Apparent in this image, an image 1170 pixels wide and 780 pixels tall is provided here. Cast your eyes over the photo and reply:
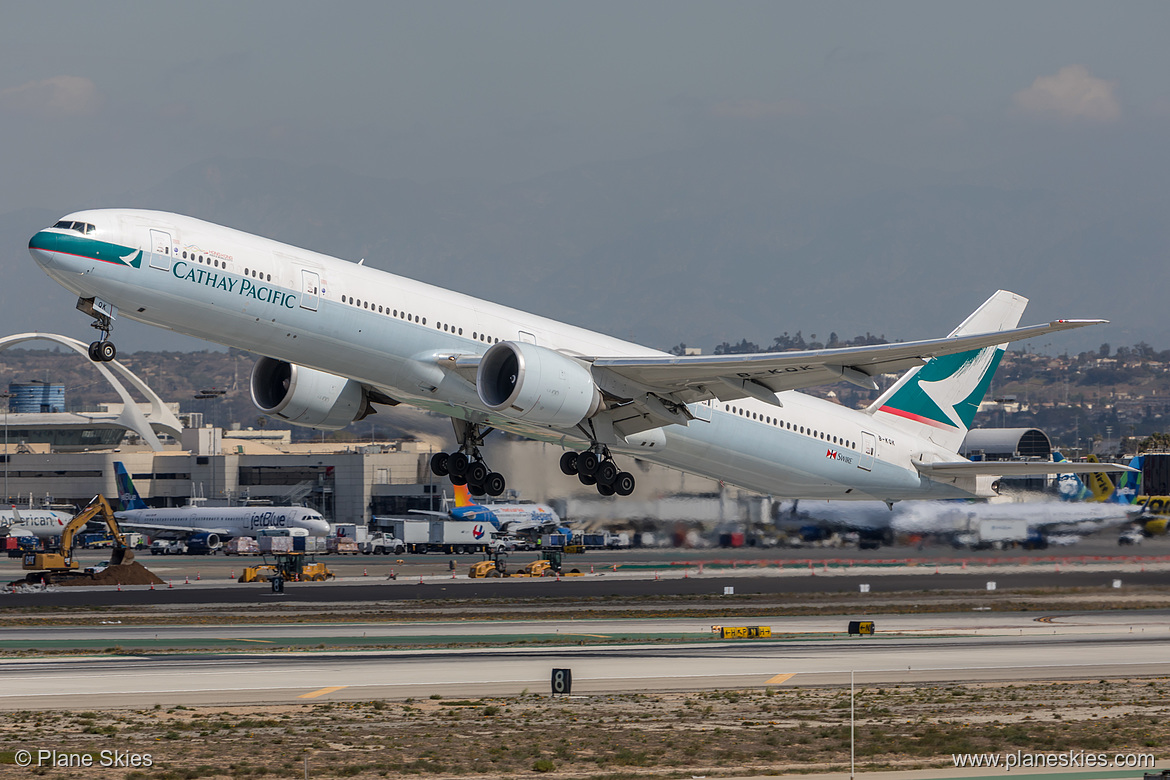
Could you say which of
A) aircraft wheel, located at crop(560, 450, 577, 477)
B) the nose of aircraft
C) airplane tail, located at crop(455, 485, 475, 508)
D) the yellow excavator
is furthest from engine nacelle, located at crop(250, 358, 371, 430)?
airplane tail, located at crop(455, 485, 475, 508)

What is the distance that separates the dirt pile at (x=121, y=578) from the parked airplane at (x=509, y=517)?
3438 centimetres

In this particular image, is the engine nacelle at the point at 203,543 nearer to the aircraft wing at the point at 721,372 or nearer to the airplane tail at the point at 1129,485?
the airplane tail at the point at 1129,485

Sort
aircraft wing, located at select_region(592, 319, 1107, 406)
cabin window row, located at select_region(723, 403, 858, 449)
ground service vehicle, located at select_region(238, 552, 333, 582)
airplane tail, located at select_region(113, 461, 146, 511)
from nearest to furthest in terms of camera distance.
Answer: aircraft wing, located at select_region(592, 319, 1107, 406), cabin window row, located at select_region(723, 403, 858, 449), ground service vehicle, located at select_region(238, 552, 333, 582), airplane tail, located at select_region(113, 461, 146, 511)

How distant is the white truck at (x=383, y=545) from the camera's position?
10950cm

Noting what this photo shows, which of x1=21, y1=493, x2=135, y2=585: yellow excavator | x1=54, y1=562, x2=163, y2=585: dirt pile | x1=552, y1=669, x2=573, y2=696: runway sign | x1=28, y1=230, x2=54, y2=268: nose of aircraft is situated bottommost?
x1=552, y1=669, x2=573, y2=696: runway sign

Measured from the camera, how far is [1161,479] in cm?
7850

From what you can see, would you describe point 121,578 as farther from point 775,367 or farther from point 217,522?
point 775,367

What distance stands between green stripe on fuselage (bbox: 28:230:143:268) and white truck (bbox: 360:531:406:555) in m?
80.3

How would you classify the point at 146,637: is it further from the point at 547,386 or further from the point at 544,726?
the point at 544,726

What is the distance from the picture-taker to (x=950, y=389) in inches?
1977

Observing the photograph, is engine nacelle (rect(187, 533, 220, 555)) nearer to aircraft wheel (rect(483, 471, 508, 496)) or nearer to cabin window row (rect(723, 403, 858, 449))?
aircraft wheel (rect(483, 471, 508, 496))

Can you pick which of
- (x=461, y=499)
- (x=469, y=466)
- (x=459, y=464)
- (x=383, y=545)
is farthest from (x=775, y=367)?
(x=383, y=545)

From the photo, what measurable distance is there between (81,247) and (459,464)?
1516 centimetres

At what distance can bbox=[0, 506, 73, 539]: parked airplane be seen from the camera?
119 m
